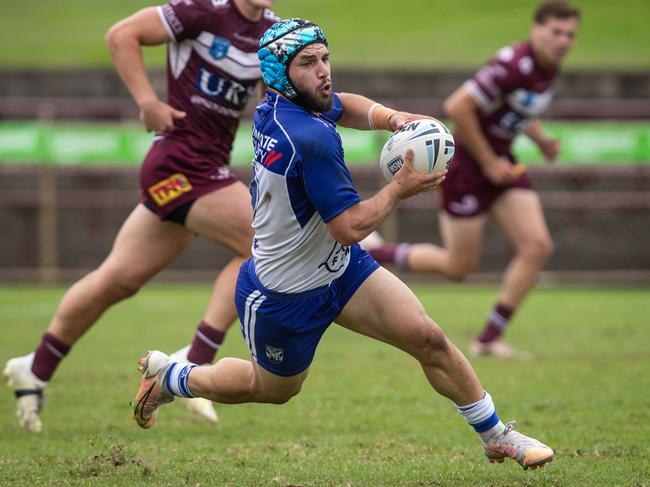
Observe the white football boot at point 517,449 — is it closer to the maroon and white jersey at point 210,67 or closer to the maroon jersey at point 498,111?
the maroon and white jersey at point 210,67

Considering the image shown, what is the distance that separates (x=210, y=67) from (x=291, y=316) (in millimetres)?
2187

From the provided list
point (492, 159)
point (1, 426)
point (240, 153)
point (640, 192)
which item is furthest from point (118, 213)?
point (1, 426)

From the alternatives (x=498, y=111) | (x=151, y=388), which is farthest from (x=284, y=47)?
(x=498, y=111)

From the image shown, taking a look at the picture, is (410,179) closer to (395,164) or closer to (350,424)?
(395,164)

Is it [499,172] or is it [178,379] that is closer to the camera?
[178,379]

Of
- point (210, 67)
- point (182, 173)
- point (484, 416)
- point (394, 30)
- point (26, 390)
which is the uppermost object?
point (210, 67)

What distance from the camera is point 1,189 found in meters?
17.8

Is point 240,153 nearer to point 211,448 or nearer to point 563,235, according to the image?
point 563,235

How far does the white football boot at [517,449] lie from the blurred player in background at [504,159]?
4140 mm

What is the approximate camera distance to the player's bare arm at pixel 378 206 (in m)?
4.50

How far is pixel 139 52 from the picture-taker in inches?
254

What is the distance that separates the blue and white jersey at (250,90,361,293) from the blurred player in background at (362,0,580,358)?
4.33 meters

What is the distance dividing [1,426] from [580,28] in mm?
22854

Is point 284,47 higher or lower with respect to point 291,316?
higher
